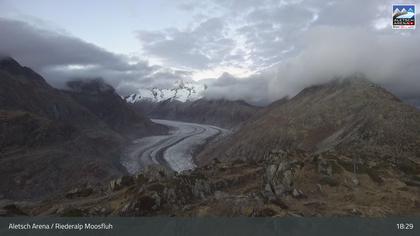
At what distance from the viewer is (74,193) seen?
378ft

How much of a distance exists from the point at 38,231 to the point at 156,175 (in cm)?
5828

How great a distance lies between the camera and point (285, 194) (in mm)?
73875

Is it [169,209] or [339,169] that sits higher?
[339,169]

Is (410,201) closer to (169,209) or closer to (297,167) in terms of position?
(297,167)

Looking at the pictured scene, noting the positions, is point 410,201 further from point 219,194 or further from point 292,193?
point 219,194

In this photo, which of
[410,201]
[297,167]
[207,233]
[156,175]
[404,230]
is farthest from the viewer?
[156,175]

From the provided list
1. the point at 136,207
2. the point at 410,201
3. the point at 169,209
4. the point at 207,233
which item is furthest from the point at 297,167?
the point at 207,233

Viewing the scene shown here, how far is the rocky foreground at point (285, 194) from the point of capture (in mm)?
66688

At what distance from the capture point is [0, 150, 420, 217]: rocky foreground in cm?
6669

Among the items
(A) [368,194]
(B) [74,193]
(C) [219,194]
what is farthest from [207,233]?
(B) [74,193]

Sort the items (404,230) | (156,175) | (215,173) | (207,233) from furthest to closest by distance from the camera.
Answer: (215,173) → (156,175) → (207,233) → (404,230)

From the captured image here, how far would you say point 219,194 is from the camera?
74.3 meters

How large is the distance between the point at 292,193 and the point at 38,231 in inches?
1676

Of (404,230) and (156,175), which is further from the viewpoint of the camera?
(156,175)
